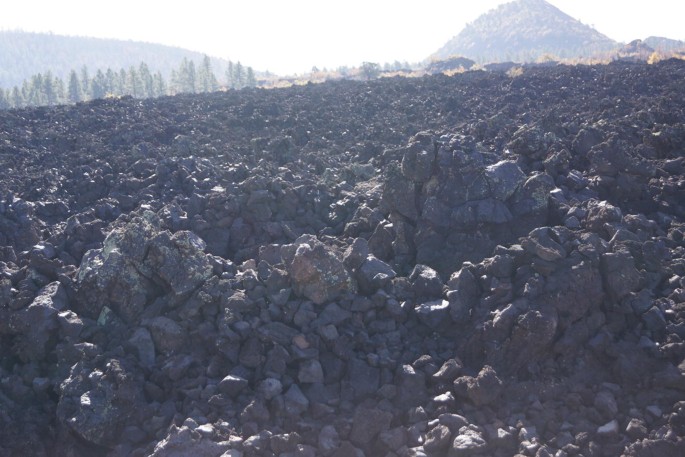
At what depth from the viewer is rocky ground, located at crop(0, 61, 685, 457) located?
21.9ft

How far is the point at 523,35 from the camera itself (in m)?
127

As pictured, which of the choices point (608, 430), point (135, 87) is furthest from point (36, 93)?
point (608, 430)

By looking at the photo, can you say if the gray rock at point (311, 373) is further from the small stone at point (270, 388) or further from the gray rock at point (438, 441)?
the gray rock at point (438, 441)

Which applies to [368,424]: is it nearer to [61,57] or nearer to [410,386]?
[410,386]

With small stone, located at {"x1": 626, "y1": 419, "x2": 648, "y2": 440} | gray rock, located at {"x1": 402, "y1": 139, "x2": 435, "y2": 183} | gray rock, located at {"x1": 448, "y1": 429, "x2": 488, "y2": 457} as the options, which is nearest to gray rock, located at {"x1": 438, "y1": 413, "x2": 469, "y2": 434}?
gray rock, located at {"x1": 448, "y1": 429, "x2": 488, "y2": 457}

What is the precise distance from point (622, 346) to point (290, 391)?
4.02 meters

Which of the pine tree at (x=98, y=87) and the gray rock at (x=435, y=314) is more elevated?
the pine tree at (x=98, y=87)

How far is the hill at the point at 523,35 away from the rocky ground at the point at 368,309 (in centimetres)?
9562

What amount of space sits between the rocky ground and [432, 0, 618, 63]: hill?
314 ft

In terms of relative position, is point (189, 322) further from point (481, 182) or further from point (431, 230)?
point (481, 182)

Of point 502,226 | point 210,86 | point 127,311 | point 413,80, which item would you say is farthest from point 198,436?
point 210,86

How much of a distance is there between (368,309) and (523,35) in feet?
433

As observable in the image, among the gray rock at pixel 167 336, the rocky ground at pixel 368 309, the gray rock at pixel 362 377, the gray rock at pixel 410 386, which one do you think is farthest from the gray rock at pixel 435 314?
the gray rock at pixel 167 336

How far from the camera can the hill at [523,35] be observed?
10912cm
